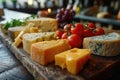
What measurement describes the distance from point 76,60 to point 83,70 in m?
0.08

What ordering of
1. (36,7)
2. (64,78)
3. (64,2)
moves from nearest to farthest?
(64,78)
(36,7)
(64,2)

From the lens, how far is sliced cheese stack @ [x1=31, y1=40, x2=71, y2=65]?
1.03m

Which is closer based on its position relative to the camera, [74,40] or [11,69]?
[11,69]

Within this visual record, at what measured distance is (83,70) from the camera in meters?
0.95

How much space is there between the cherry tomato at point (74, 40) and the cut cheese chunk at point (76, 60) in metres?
0.19

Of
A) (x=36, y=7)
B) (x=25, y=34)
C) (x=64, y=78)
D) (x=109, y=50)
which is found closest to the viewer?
(x=64, y=78)

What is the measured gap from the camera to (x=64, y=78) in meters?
0.89

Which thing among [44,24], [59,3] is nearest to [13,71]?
[44,24]

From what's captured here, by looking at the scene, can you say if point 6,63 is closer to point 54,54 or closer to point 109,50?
point 54,54

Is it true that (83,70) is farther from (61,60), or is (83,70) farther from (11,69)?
(11,69)

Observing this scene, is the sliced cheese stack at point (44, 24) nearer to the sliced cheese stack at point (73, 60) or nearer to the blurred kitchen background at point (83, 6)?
the sliced cheese stack at point (73, 60)

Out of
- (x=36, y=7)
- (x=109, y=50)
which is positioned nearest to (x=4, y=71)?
(x=109, y=50)

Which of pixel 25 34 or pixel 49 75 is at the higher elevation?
pixel 25 34

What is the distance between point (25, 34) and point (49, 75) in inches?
18.9
